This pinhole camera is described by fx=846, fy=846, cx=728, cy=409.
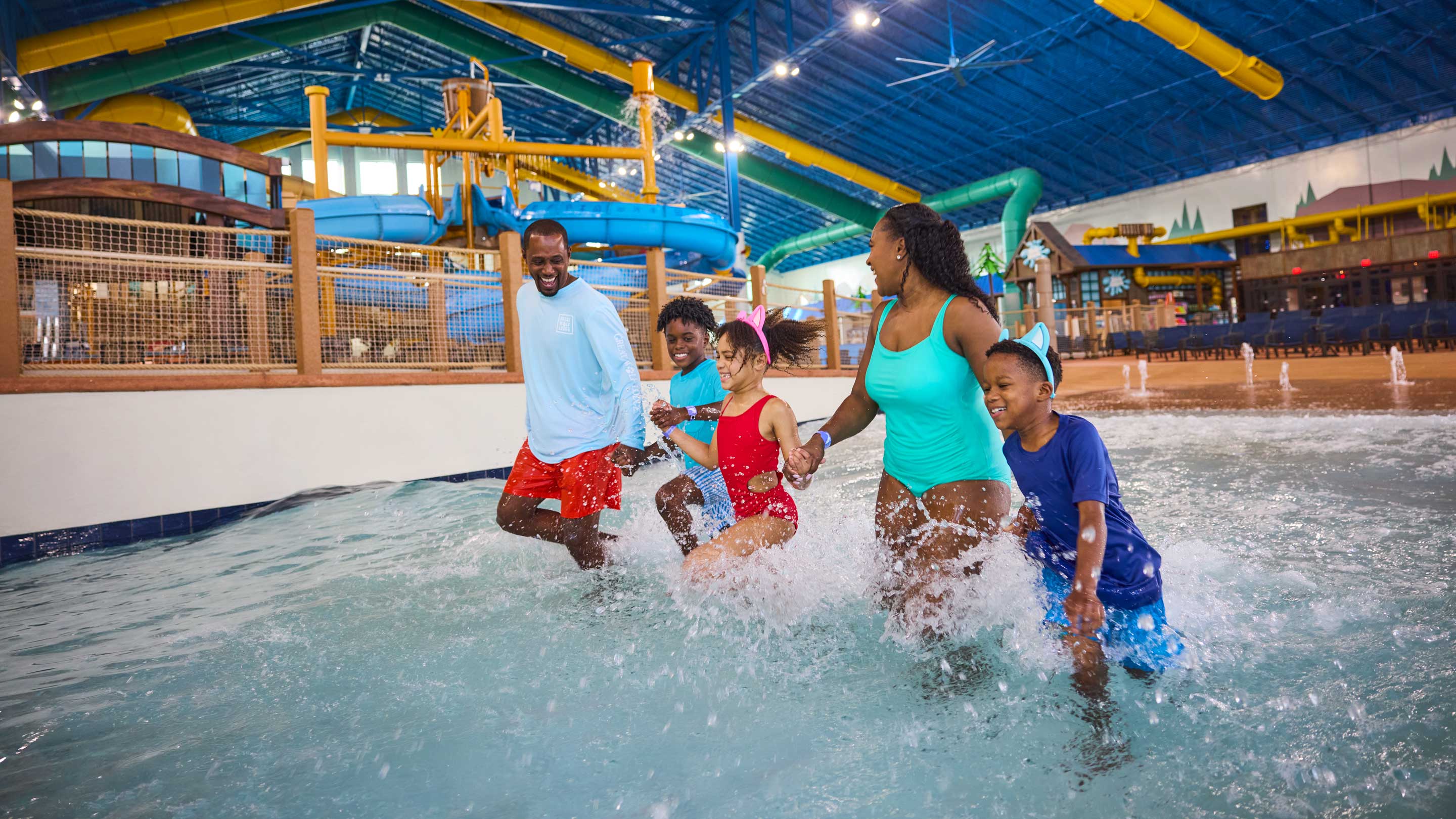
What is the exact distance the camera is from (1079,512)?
2338mm

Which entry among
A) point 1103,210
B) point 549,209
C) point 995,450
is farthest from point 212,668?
point 1103,210

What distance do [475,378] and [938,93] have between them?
20485mm

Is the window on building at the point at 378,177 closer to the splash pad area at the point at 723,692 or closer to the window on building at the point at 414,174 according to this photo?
the window on building at the point at 414,174

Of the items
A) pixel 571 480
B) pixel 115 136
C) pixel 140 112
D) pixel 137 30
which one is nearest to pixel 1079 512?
pixel 571 480

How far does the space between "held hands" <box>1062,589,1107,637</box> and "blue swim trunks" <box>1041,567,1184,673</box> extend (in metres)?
0.15

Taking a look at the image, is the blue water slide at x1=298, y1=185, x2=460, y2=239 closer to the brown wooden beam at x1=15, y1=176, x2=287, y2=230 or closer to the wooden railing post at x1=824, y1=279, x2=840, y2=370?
the brown wooden beam at x1=15, y1=176, x2=287, y2=230

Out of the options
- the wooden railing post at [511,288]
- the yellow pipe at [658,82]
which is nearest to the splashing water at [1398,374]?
the wooden railing post at [511,288]

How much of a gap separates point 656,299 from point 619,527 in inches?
175

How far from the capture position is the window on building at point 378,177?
29594 mm

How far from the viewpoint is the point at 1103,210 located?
32.0m

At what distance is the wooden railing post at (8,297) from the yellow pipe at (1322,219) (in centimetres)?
3148

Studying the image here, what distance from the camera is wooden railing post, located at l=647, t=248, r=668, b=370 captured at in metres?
9.70

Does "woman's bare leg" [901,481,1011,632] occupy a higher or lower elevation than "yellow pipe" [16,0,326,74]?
lower

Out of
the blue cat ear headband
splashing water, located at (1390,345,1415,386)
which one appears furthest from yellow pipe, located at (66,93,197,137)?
splashing water, located at (1390,345,1415,386)
